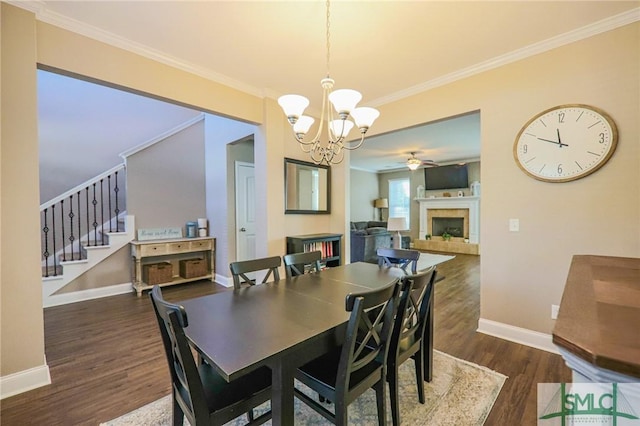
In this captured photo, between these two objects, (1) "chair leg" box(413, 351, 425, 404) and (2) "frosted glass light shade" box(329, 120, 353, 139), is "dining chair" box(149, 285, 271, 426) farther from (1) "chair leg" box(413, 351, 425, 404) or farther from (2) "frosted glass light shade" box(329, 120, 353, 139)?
(2) "frosted glass light shade" box(329, 120, 353, 139)

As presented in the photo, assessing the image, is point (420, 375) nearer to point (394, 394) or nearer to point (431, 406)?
point (431, 406)

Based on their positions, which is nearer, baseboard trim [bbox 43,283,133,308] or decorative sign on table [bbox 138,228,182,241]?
baseboard trim [bbox 43,283,133,308]

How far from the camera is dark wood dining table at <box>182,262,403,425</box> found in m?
1.08

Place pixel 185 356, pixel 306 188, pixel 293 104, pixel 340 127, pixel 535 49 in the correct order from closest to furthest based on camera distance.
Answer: pixel 185 356, pixel 293 104, pixel 340 127, pixel 535 49, pixel 306 188

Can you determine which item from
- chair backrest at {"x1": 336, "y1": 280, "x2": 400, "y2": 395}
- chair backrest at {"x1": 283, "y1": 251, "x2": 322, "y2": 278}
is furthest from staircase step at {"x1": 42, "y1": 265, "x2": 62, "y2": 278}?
chair backrest at {"x1": 336, "y1": 280, "x2": 400, "y2": 395}

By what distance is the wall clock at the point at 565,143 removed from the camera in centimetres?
221

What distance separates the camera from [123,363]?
2295 millimetres

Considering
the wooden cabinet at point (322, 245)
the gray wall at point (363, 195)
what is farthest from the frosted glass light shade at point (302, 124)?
the gray wall at point (363, 195)

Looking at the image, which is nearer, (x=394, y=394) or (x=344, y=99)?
(x=394, y=394)

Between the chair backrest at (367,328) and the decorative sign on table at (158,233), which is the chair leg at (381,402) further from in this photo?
the decorative sign on table at (158,233)

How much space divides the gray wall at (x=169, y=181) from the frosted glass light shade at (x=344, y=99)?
412 centimetres

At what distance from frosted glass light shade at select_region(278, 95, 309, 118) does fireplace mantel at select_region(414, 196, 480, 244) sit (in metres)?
7.38

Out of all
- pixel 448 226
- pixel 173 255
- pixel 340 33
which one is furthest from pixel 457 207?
pixel 173 255

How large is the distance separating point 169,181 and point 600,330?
17.8 ft
